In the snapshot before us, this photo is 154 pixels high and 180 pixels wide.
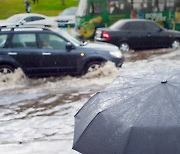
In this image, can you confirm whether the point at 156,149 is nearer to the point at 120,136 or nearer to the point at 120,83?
the point at 120,136

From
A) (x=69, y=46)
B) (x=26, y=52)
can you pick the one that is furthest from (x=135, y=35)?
(x=26, y=52)

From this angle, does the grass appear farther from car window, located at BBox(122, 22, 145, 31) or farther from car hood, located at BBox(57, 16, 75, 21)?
car window, located at BBox(122, 22, 145, 31)

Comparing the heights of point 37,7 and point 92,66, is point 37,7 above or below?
above

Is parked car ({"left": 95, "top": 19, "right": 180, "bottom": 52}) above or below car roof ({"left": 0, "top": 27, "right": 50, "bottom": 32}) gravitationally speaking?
below

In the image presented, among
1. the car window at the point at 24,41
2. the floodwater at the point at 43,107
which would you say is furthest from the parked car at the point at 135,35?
the car window at the point at 24,41

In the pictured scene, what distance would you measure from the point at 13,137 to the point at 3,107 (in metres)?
2.14

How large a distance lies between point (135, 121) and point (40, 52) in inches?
320

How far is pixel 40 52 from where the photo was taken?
37.0 ft

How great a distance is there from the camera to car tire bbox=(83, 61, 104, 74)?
11695 millimetres

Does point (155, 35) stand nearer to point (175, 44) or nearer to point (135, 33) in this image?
point (135, 33)

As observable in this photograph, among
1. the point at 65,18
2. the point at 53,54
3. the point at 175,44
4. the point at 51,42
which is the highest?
the point at 51,42

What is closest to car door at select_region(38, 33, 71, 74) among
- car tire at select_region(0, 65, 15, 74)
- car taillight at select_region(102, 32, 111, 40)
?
car tire at select_region(0, 65, 15, 74)

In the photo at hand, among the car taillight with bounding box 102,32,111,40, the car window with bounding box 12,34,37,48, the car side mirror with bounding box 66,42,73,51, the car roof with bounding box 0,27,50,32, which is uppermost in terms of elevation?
the car roof with bounding box 0,27,50,32

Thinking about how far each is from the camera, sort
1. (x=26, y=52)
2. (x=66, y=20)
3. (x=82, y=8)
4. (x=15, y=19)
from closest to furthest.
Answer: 1. (x=26, y=52)
2. (x=82, y=8)
3. (x=15, y=19)
4. (x=66, y=20)
